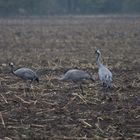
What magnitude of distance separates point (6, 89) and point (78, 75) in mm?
2126

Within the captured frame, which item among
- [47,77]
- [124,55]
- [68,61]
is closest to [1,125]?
[47,77]

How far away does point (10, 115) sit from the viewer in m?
10.8

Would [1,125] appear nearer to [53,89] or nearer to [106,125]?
[106,125]

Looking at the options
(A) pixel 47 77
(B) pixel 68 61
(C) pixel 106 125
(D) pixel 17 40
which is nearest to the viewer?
(C) pixel 106 125

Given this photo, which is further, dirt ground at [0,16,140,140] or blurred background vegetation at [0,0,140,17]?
blurred background vegetation at [0,0,140,17]

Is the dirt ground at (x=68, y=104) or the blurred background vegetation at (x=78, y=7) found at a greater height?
the blurred background vegetation at (x=78, y=7)

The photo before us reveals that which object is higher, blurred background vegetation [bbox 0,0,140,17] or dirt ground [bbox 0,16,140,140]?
blurred background vegetation [bbox 0,0,140,17]

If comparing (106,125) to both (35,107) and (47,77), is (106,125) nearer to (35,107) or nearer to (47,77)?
(35,107)

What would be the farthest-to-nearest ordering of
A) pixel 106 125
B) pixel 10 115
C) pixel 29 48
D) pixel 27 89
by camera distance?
pixel 29 48 → pixel 27 89 → pixel 10 115 → pixel 106 125

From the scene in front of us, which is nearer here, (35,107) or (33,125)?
(33,125)

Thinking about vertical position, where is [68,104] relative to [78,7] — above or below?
below

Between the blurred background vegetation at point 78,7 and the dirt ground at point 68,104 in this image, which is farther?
the blurred background vegetation at point 78,7

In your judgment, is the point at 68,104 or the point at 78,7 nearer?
the point at 68,104

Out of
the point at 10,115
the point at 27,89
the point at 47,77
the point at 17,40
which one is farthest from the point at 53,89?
the point at 17,40
